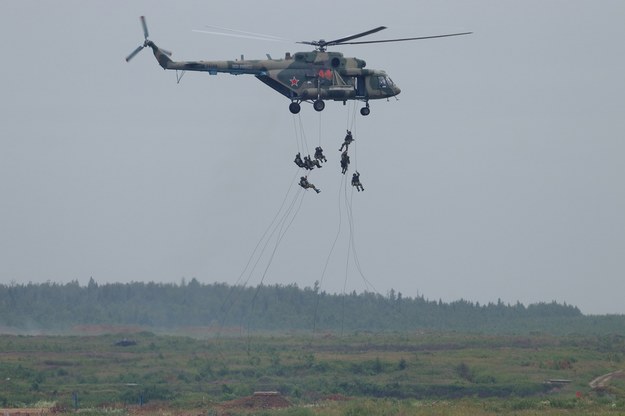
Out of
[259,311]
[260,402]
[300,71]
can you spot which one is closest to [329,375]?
[260,402]

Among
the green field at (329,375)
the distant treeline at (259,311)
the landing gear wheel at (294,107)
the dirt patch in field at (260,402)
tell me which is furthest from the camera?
the distant treeline at (259,311)

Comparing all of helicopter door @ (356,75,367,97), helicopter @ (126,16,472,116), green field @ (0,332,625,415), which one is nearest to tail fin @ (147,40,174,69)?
helicopter @ (126,16,472,116)

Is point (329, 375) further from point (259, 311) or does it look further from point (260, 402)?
point (259, 311)

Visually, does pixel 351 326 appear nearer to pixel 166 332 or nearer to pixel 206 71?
pixel 166 332

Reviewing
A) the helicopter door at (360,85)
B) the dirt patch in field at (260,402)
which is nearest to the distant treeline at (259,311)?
the dirt patch in field at (260,402)

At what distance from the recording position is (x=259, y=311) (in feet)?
394

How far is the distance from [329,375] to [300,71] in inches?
970

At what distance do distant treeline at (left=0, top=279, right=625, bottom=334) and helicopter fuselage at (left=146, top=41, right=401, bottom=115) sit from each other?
217 feet

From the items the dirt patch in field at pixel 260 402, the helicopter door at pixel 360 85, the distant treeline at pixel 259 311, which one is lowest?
the dirt patch in field at pixel 260 402

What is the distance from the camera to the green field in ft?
161

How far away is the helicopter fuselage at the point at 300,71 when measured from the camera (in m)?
42.6

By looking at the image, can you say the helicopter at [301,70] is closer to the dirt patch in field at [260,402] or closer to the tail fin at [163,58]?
the tail fin at [163,58]

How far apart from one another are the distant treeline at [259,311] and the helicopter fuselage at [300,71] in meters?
66.2

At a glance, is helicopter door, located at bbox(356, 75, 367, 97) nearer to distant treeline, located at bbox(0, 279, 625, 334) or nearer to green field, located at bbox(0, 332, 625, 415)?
green field, located at bbox(0, 332, 625, 415)
